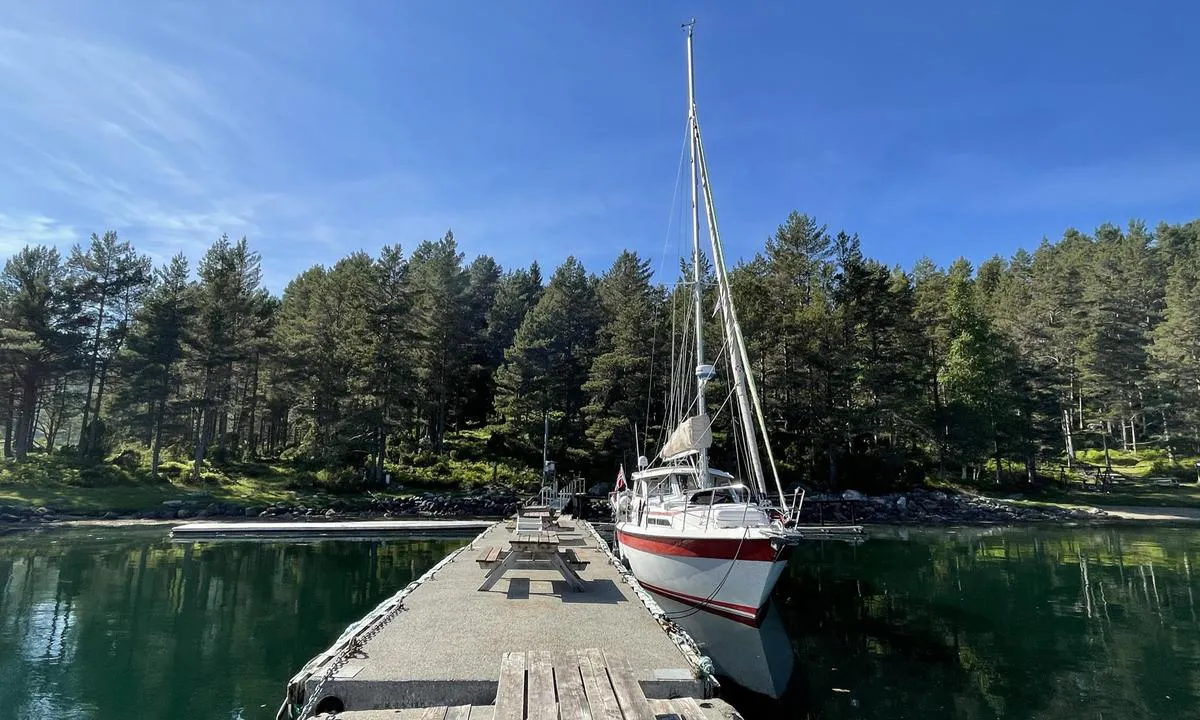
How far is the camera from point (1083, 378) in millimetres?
52062

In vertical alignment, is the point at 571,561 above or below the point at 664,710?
above

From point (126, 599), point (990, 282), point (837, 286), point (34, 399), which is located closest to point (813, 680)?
point (126, 599)

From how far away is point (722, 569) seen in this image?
13914mm

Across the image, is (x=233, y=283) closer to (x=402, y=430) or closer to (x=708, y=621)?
(x=402, y=430)

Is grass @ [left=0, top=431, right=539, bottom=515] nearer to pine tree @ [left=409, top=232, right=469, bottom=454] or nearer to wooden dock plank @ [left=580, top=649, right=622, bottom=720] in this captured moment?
pine tree @ [left=409, top=232, right=469, bottom=454]

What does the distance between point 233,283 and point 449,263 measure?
16.5 m

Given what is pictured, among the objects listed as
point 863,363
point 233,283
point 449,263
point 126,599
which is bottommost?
point 126,599

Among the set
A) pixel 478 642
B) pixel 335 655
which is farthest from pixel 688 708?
pixel 335 655

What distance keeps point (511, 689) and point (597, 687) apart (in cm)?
80

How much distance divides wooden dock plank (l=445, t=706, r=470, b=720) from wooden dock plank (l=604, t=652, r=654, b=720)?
1.43 meters

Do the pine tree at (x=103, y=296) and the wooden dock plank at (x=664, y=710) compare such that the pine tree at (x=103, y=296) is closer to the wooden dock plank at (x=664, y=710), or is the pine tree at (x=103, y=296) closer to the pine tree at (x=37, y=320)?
the pine tree at (x=37, y=320)

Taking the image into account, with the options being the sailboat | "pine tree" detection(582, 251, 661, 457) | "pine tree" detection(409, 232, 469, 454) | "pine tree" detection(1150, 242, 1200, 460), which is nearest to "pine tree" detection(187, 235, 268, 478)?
"pine tree" detection(409, 232, 469, 454)

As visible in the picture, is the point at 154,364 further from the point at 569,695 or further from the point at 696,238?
the point at 569,695

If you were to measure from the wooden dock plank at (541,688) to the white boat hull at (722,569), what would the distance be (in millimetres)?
7737
